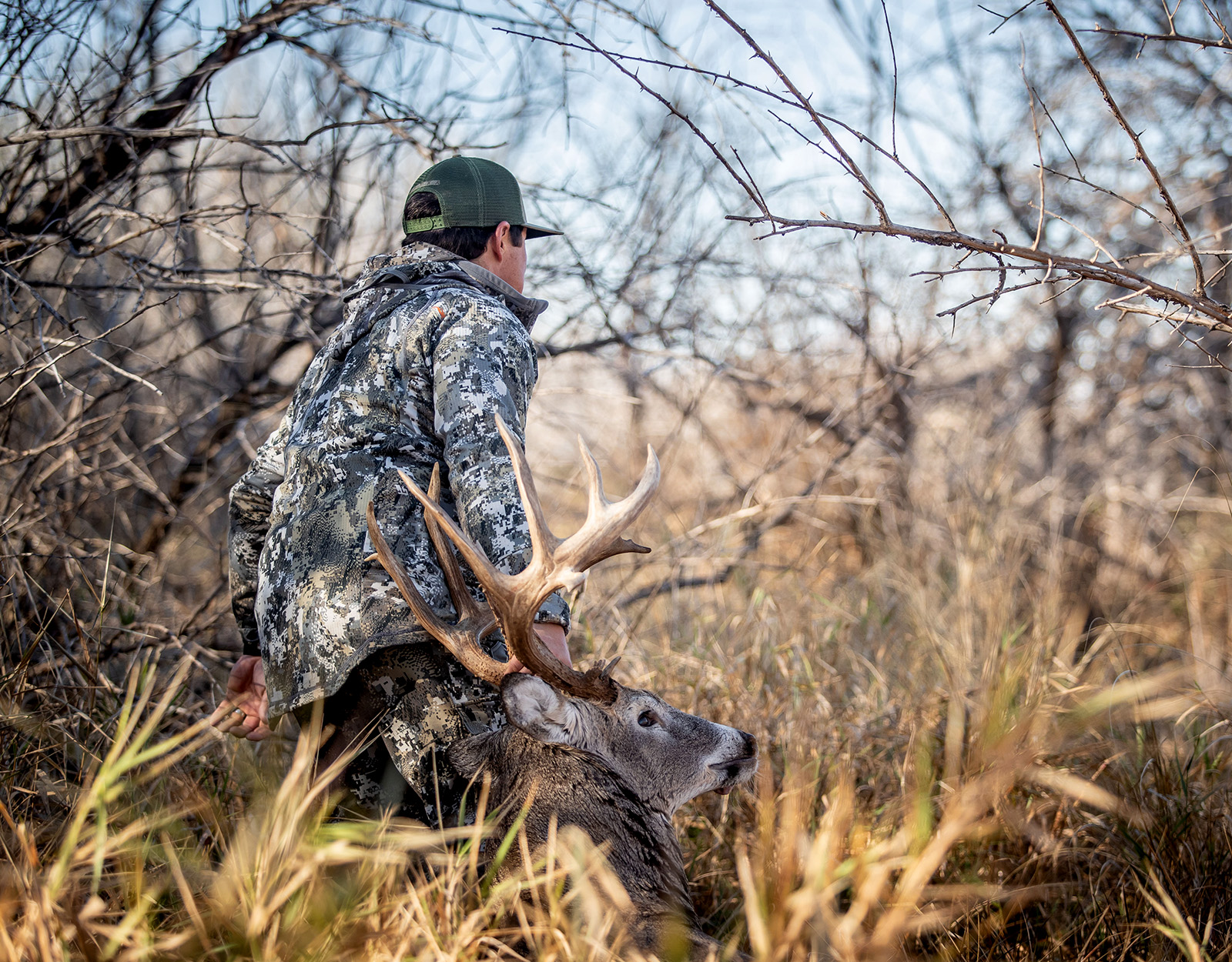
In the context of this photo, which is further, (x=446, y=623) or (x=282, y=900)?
(x=446, y=623)

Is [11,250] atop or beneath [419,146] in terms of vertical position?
beneath

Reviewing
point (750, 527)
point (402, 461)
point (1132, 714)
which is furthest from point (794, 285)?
point (402, 461)

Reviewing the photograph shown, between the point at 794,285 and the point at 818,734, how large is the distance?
314 cm

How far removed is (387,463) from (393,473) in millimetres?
51

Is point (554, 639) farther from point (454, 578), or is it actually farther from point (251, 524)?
point (251, 524)

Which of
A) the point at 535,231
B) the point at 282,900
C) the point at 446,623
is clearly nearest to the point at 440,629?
the point at 446,623

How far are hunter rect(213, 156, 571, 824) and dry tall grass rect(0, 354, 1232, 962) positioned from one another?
312 mm

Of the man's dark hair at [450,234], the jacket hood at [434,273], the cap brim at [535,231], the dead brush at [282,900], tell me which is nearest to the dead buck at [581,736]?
the dead brush at [282,900]

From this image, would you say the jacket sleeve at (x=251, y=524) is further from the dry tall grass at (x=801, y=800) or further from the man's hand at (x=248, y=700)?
the dry tall grass at (x=801, y=800)

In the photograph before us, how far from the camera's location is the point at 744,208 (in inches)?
238

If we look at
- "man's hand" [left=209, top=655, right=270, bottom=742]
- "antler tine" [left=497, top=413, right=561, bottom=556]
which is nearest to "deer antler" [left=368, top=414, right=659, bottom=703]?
"antler tine" [left=497, top=413, right=561, bottom=556]

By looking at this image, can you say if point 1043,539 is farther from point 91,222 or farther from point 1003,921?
point 91,222

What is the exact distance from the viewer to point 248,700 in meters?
3.36

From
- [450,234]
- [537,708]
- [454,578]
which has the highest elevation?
[450,234]
